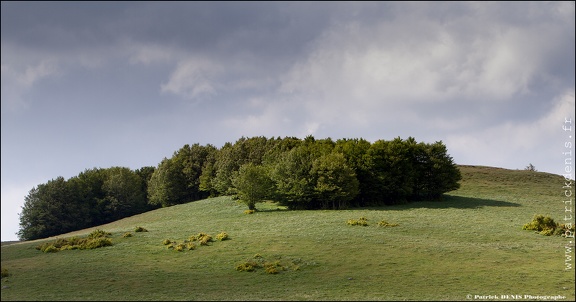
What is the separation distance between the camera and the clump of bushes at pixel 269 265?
36.4 metres

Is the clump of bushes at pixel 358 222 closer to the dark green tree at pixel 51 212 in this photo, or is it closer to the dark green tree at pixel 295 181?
the dark green tree at pixel 295 181

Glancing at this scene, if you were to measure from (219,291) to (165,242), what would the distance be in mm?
18997

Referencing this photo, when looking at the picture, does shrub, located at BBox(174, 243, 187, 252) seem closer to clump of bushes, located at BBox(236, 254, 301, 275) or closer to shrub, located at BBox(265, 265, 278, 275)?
clump of bushes, located at BBox(236, 254, 301, 275)

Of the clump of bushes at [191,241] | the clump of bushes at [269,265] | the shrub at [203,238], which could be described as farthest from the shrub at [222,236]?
the clump of bushes at [269,265]

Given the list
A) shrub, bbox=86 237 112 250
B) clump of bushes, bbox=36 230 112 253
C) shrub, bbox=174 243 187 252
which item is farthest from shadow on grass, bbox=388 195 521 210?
clump of bushes, bbox=36 230 112 253

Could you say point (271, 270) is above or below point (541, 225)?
below

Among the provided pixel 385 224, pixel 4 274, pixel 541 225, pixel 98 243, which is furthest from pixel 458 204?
pixel 4 274

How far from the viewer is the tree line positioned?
75.7m

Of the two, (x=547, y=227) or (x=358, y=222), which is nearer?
(x=547, y=227)

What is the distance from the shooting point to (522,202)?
75.9m

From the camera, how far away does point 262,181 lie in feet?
252

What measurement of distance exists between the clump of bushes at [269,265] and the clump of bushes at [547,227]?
3129 centimetres

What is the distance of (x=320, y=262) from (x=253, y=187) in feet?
125

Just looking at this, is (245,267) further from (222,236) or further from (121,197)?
(121,197)
